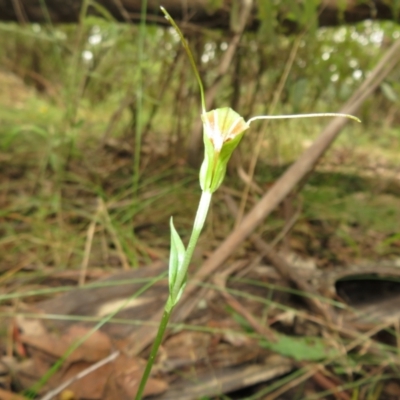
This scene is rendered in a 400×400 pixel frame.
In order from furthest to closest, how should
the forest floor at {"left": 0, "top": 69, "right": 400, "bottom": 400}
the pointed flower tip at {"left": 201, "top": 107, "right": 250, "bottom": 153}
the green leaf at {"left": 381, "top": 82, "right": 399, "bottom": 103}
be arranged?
1. the green leaf at {"left": 381, "top": 82, "right": 399, "bottom": 103}
2. the forest floor at {"left": 0, "top": 69, "right": 400, "bottom": 400}
3. the pointed flower tip at {"left": 201, "top": 107, "right": 250, "bottom": 153}

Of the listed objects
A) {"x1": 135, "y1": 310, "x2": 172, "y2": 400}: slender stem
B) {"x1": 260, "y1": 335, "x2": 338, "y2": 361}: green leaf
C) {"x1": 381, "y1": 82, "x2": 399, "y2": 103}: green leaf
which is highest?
{"x1": 381, "y1": 82, "x2": 399, "y2": 103}: green leaf

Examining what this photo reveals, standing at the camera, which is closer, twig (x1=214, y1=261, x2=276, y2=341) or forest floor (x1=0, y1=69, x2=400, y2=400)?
forest floor (x1=0, y1=69, x2=400, y2=400)

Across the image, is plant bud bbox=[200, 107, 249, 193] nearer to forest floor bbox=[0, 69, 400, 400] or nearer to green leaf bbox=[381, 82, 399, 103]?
forest floor bbox=[0, 69, 400, 400]

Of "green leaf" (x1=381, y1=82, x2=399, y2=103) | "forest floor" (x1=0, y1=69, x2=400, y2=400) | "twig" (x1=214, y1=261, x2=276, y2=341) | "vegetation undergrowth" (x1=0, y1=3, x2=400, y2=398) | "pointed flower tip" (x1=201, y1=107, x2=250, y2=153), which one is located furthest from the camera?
"green leaf" (x1=381, y1=82, x2=399, y2=103)

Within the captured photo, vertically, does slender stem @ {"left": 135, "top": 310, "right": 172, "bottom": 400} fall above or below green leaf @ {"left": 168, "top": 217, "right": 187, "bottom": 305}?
below

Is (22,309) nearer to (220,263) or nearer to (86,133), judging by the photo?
(220,263)

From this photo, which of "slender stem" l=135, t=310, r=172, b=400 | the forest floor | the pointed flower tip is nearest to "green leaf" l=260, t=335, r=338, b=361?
the forest floor

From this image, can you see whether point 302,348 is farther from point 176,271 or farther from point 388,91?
point 388,91

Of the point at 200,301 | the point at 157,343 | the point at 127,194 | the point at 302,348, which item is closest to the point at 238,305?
the point at 200,301
